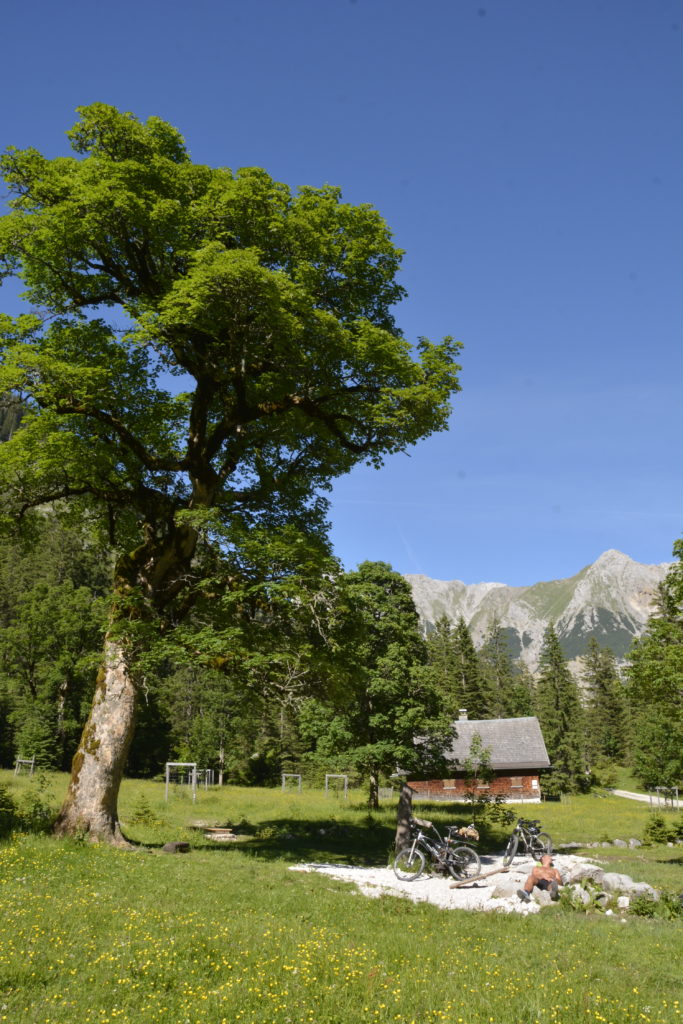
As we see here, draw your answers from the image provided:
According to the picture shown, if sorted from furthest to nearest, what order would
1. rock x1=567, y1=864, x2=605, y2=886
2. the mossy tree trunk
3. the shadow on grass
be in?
the shadow on grass → rock x1=567, y1=864, x2=605, y2=886 → the mossy tree trunk

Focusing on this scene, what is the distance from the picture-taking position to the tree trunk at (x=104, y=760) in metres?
14.1

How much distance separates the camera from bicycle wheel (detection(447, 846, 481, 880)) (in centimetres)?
1627

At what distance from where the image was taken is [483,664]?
386ft

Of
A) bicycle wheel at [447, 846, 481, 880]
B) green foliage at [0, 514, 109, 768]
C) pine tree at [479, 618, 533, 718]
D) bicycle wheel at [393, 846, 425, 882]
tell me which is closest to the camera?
bicycle wheel at [393, 846, 425, 882]

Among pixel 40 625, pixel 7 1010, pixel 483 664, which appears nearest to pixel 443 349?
pixel 7 1010

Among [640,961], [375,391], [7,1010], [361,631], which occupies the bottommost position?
[640,961]

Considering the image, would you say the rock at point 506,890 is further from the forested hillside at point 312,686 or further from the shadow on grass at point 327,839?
the forested hillside at point 312,686

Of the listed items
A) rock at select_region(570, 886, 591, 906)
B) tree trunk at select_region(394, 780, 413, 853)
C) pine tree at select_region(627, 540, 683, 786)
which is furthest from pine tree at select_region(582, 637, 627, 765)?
rock at select_region(570, 886, 591, 906)

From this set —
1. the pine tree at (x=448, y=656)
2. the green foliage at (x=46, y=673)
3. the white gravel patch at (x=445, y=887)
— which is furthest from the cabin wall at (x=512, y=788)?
the white gravel patch at (x=445, y=887)

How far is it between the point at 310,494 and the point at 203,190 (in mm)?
8512

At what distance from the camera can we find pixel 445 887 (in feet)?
50.0

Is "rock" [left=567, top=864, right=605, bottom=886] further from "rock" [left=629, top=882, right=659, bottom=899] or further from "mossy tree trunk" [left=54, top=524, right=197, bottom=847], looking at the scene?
"mossy tree trunk" [left=54, top=524, right=197, bottom=847]

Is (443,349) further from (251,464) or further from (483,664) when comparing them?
(483,664)

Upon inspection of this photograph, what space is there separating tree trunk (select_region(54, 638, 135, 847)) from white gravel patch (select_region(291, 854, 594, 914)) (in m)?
4.55
